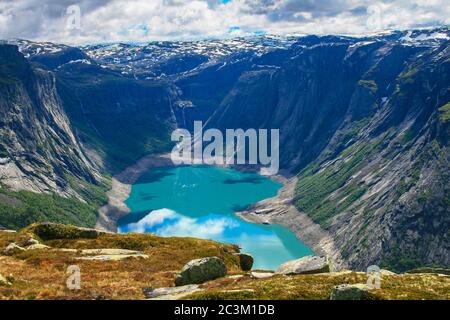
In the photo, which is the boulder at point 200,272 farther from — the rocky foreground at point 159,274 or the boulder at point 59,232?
the boulder at point 59,232

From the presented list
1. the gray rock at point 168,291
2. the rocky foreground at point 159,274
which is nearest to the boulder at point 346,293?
Result: the rocky foreground at point 159,274

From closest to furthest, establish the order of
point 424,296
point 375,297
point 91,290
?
point 375,297 < point 424,296 < point 91,290

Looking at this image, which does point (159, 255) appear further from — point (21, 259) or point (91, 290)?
point (91, 290)

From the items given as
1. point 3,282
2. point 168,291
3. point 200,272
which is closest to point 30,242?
point 3,282

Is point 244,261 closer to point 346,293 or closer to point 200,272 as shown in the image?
point 200,272
